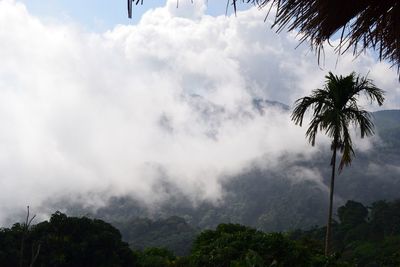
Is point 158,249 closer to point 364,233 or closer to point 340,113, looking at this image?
point 340,113

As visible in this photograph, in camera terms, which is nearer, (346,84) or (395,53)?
(395,53)

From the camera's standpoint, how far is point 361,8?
284 centimetres

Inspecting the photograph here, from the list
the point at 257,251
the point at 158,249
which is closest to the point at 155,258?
the point at 158,249

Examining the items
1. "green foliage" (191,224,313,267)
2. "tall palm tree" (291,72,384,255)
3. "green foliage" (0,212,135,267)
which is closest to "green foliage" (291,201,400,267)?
"green foliage" (0,212,135,267)

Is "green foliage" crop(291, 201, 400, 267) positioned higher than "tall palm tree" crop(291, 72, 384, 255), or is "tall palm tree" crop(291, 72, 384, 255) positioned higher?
"green foliage" crop(291, 201, 400, 267)

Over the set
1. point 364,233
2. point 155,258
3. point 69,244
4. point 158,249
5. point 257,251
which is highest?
point 364,233

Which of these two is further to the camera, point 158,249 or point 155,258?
point 158,249

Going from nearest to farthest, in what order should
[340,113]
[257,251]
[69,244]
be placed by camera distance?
[340,113]
[257,251]
[69,244]

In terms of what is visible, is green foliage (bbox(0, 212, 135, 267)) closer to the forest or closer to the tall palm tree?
the forest

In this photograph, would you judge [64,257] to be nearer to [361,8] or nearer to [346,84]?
[346,84]

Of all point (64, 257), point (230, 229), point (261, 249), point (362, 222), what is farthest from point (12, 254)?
point (362, 222)

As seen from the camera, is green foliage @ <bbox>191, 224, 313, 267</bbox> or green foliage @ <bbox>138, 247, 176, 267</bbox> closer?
green foliage @ <bbox>191, 224, 313, 267</bbox>

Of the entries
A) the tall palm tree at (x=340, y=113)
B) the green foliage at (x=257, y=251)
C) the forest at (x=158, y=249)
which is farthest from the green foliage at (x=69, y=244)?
the tall palm tree at (x=340, y=113)

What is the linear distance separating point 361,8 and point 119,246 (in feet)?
151
